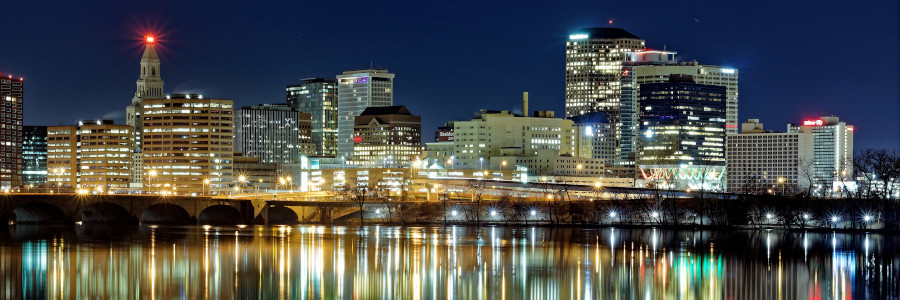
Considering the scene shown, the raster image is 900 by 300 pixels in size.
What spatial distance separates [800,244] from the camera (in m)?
134

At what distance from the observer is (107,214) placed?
18900 cm

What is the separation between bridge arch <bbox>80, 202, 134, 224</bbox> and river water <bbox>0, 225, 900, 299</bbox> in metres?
32.8

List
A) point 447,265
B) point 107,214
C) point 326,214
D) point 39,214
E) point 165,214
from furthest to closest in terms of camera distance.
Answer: point 165,214 → point 326,214 → point 107,214 → point 39,214 → point 447,265

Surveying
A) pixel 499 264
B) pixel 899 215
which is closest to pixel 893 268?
pixel 499 264

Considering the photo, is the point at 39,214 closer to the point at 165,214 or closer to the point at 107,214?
the point at 107,214

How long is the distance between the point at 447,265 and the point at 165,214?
9709cm

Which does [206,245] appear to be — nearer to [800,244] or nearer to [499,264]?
[499,264]

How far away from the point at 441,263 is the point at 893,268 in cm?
3765

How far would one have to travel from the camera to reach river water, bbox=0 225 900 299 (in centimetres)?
8881

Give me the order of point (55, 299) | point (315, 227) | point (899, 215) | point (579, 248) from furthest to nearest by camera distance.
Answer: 1. point (315, 227)
2. point (899, 215)
3. point (579, 248)
4. point (55, 299)

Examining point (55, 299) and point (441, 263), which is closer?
point (55, 299)

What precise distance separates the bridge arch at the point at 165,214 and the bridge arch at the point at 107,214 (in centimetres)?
366

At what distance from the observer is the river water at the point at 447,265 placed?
8881 cm

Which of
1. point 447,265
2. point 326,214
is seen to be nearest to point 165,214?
point 326,214
